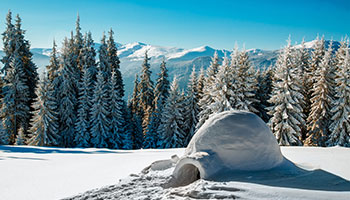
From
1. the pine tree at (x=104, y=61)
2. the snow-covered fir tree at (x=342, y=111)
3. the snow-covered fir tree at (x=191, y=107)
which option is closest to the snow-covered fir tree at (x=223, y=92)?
the snow-covered fir tree at (x=191, y=107)

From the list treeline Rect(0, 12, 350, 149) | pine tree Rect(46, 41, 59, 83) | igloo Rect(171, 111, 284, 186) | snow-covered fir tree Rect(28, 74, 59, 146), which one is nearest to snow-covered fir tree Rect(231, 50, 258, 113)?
treeline Rect(0, 12, 350, 149)

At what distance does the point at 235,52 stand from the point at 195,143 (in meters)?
16.9

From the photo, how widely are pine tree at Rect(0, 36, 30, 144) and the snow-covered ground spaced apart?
15046 mm

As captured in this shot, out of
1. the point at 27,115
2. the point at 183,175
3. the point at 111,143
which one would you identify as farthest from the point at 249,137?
the point at 27,115

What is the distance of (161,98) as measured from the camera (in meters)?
31.2

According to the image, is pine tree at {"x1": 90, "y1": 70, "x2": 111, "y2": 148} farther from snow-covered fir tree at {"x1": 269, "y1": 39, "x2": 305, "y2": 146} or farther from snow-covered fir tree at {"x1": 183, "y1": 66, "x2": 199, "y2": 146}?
snow-covered fir tree at {"x1": 269, "y1": 39, "x2": 305, "y2": 146}

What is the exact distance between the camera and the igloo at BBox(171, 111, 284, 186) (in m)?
6.35

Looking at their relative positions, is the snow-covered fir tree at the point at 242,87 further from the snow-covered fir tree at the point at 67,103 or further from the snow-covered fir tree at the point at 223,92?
the snow-covered fir tree at the point at 67,103

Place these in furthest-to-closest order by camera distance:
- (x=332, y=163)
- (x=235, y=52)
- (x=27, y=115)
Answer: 1. (x=27, y=115)
2. (x=235, y=52)
3. (x=332, y=163)

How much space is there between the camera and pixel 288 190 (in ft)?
16.6

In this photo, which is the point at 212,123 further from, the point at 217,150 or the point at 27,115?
the point at 27,115

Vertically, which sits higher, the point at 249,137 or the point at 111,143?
the point at 249,137

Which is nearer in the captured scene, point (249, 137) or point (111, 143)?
point (249, 137)

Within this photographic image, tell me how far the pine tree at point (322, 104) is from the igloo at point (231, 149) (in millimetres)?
17455
